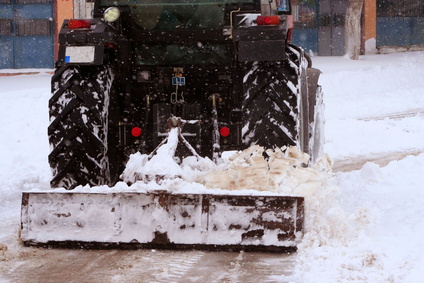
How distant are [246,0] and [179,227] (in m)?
2.31

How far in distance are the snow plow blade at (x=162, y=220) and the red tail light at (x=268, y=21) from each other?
63.6 inches

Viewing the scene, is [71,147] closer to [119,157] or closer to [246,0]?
[119,157]

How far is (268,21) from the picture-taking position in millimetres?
6051

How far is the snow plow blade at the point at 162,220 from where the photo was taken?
5023 mm

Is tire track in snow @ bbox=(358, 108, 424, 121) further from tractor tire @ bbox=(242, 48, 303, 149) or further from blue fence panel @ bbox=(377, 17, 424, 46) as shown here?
blue fence panel @ bbox=(377, 17, 424, 46)

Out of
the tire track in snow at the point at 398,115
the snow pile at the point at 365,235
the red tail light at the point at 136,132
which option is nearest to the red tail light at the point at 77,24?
the red tail light at the point at 136,132

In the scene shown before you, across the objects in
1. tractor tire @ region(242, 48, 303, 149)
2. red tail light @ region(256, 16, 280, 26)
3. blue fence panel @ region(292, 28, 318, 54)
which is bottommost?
tractor tire @ region(242, 48, 303, 149)

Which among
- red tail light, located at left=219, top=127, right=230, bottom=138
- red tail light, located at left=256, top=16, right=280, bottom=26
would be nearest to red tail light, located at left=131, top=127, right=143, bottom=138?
red tail light, located at left=219, top=127, right=230, bottom=138

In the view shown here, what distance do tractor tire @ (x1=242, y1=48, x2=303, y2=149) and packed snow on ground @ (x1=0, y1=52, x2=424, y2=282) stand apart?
0.21 metres

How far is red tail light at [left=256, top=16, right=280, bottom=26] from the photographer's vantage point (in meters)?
6.05

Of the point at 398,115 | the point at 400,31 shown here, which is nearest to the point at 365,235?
the point at 398,115

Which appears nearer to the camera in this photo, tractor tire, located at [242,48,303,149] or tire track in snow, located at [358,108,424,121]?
tractor tire, located at [242,48,303,149]

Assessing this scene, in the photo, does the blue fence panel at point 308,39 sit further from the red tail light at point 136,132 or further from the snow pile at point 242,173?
the snow pile at point 242,173

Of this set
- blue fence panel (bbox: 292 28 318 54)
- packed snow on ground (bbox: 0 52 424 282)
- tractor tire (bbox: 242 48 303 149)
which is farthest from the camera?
blue fence panel (bbox: 292 28 318 54)
